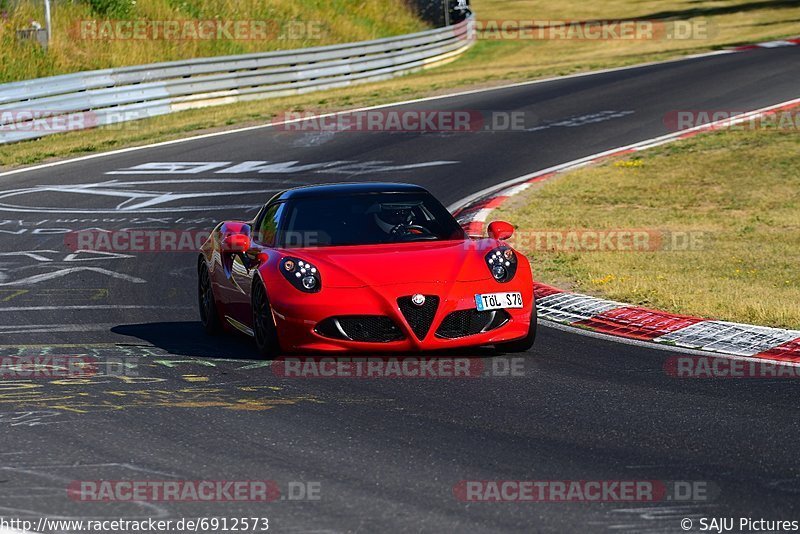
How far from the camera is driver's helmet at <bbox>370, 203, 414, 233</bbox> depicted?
33.8 feet

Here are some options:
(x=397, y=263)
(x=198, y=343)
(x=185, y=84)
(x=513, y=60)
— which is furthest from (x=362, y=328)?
(x=513, y=60)

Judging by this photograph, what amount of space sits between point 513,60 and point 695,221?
77.0 feet

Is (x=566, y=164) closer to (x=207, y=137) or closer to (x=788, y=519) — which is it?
(x=207, y=137)

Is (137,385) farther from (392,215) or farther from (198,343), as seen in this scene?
(392,215)

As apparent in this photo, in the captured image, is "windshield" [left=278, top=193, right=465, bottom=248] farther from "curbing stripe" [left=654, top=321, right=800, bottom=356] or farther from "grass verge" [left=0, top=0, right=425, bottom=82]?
"grass verge" [left=0, top=0, right=425, bottom=82]

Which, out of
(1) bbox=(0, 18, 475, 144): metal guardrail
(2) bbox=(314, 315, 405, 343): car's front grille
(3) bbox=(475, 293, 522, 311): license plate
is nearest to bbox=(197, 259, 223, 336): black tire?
(2) bbox=(314, 315, 405, 343): car's front grille

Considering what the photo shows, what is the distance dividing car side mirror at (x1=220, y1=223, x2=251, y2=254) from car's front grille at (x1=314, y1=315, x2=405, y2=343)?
1331mm

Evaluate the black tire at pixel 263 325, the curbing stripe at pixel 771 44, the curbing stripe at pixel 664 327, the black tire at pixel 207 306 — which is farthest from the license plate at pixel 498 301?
the curbing stripe at pixel 771 44

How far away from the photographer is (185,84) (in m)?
28.2

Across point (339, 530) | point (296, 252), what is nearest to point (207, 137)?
point (296, 252)

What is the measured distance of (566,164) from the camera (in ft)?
66.9

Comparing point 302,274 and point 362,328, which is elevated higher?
point 302,274

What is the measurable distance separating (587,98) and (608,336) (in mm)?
17460

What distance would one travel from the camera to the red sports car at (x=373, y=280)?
9.04 meters
